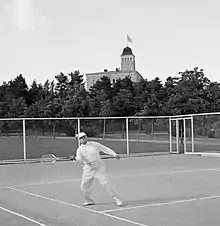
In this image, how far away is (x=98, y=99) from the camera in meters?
55.9

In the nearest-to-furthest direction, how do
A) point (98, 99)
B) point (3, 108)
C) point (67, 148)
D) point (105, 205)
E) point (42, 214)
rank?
point (42, 214), point (105, 205), point (67, 148), point (98, 99), point (3, 108)

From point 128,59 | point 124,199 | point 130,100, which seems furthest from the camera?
point 128,59

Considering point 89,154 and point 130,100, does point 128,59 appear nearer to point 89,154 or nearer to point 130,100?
point 130,100

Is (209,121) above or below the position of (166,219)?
above

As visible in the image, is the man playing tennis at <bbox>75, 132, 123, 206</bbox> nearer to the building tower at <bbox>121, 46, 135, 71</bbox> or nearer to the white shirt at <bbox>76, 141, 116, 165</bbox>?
the white shirt at <bbox>76, 141, 116, 165</bbox>

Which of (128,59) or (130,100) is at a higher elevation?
(128,59)

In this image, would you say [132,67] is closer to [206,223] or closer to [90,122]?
[90,122]

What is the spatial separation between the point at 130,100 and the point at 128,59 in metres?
101

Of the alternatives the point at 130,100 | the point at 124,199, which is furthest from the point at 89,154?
the point at 130,100

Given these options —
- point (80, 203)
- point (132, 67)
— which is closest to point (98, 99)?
point (80, 203)

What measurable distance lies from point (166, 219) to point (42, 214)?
8.32 ft

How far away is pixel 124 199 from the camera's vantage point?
1173 cm

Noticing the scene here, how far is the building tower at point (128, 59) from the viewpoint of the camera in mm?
154750

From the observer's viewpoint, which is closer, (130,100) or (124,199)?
(124,199)
